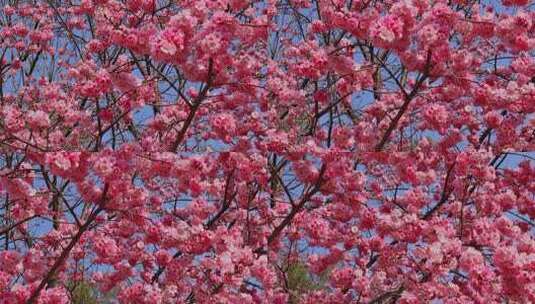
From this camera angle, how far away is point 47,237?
27.6 ft

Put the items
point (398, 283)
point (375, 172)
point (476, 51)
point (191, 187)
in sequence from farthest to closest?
point (476, 51) < point (375, 172) < point (398, 283) < point (191, 187)

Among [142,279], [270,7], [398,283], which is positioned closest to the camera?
[398,283]

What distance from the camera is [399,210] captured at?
8258 mm

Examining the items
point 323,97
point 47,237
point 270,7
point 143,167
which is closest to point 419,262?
point 323,97

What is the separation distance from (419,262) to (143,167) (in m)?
2.66

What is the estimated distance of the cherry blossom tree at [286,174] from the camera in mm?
6695

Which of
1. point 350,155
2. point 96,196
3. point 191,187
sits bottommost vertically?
point 96,196

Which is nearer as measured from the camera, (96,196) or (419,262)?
(96,196)

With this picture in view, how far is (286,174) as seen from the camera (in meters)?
9.49

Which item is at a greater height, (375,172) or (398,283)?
(375,172)

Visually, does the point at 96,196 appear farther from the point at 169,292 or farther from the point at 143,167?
the point at 169,292

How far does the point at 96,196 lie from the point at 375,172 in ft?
14.4

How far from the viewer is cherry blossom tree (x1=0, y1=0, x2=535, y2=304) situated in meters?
6.70

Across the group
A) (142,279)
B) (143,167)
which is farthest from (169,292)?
(143,167)
